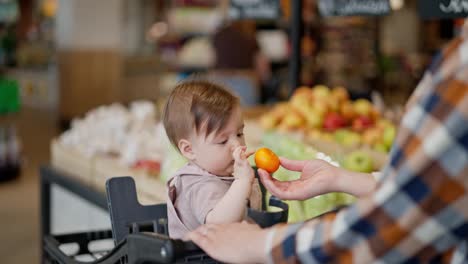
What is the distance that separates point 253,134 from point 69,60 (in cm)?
691

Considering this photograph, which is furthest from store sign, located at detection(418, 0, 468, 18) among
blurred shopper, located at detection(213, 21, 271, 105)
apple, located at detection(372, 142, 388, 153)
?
blurred shopper, located at detection(213, 21, 271, 105)

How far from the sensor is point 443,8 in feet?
10.4

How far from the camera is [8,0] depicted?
27.4 feet

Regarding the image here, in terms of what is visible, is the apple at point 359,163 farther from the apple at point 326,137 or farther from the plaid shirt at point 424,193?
the plaid shirt at point 424,193

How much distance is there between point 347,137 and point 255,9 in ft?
4.98

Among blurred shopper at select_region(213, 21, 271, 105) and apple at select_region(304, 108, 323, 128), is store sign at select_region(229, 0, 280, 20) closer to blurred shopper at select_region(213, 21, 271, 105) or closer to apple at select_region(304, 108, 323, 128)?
apple at select_region(304, 108, 323, 128)

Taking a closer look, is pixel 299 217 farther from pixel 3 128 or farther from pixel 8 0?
pixel 8 0

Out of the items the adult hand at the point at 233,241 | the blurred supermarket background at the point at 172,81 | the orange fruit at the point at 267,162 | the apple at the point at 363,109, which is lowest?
the blurred supermarket background at the point at 172,81

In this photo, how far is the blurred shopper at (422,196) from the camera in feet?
4.07

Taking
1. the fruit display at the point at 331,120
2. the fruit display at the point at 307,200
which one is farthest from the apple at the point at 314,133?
the fruit display at the point at 307,200

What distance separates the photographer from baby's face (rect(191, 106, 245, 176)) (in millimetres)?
1936

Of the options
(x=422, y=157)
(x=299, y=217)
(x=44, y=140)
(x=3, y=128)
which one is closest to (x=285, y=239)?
(x=422, y=157)

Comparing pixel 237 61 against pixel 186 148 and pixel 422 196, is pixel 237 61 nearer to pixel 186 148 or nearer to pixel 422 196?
pixel 186 148

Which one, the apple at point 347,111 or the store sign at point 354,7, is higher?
the store sign at point 354,7
